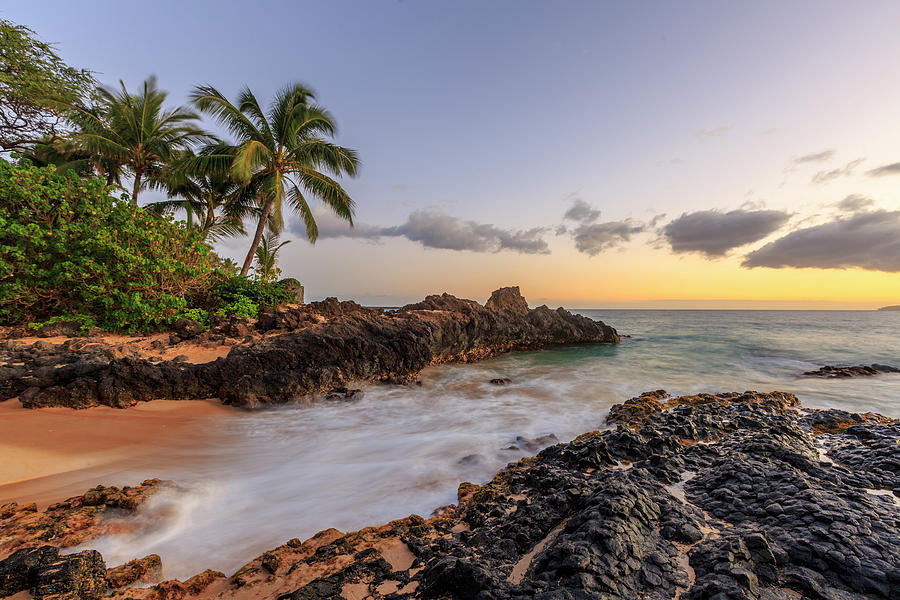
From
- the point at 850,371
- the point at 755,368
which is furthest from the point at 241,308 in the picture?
the point at 850,371

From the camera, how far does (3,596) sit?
194 cm

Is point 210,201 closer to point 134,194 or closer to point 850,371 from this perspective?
point 134,194

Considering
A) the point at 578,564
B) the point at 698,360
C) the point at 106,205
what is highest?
the point at 106,205

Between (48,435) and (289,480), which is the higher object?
(48,435)

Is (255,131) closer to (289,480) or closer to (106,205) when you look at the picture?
(106,205)

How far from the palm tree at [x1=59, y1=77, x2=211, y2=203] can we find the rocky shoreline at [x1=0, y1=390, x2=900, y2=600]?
741 inches

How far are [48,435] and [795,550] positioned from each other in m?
8.38

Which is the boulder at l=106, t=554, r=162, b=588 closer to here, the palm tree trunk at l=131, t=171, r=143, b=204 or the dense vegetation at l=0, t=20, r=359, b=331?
the dense vegetation at l=0, t=20, r=359, b=331

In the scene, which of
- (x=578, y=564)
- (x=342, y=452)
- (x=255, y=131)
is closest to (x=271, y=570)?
(x=578, y=564)

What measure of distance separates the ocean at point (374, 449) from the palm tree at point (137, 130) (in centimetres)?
1686

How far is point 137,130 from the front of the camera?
1531 centimetres

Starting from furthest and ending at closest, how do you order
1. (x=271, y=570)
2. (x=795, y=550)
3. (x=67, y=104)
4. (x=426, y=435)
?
(x=67, y=104) → (x=426, y=435) → (x=271, y=570) → (x=795, y=550)

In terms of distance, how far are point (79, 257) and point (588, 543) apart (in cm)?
1273

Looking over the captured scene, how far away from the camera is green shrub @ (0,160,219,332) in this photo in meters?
8.23
